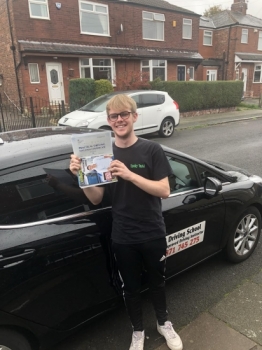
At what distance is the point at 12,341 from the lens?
1.76m

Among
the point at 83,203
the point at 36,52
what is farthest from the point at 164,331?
the point at 36,52

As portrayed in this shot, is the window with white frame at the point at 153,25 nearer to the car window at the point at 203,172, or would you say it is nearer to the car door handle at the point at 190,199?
the car window at the point at 203,172

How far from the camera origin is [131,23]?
19922mm

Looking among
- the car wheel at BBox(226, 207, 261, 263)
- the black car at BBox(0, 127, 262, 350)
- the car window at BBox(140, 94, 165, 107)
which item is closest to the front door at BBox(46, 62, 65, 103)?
the car window at BBox(140, 94, 165, 107)

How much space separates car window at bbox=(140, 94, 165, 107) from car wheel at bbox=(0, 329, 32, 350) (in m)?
9.26

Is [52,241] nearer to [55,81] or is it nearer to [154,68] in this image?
[55,81]

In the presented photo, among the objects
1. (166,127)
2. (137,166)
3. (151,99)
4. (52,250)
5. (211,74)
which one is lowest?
(166,127)

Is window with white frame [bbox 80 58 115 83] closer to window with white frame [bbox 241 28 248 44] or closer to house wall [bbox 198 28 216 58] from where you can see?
house wall [bbox 198 28 216 58]

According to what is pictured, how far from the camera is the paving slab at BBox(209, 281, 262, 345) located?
7.61 feet

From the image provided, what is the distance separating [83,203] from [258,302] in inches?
70.0

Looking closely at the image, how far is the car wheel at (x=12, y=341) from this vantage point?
1714 mm

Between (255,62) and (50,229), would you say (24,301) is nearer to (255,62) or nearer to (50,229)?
(50,229)

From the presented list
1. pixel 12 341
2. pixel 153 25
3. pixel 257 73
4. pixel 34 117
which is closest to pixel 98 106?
pixel 34 117

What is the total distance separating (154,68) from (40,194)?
69.0 feet
